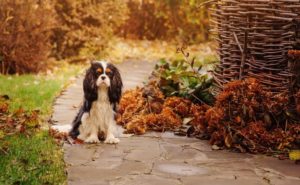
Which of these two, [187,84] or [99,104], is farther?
[187,84]

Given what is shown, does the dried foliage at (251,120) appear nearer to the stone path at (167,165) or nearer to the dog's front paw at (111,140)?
the stone path at (167,165)

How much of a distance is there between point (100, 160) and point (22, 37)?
5.51 metres

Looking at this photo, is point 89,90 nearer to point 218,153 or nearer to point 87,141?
point 87,141

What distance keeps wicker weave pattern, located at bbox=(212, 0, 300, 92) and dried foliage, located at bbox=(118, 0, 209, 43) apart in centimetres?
846

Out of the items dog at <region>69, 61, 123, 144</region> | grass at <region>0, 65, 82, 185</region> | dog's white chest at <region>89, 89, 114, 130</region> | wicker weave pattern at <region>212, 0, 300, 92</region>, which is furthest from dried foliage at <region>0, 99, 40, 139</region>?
wicker weave pattern at <region>212, 0, 300, 92</region>

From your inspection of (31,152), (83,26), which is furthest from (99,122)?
(83,26)

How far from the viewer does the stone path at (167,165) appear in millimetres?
4875

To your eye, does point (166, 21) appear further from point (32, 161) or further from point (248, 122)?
point (32, 161)

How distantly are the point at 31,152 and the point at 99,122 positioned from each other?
0.87 m

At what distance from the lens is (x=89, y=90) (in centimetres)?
593

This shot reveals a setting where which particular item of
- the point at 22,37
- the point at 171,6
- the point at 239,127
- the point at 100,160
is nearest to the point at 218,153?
the point at 239,127

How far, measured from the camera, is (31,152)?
5559 mm

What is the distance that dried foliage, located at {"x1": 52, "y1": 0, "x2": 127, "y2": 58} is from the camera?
1188cm

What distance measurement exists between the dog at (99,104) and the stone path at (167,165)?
18 centimetres
